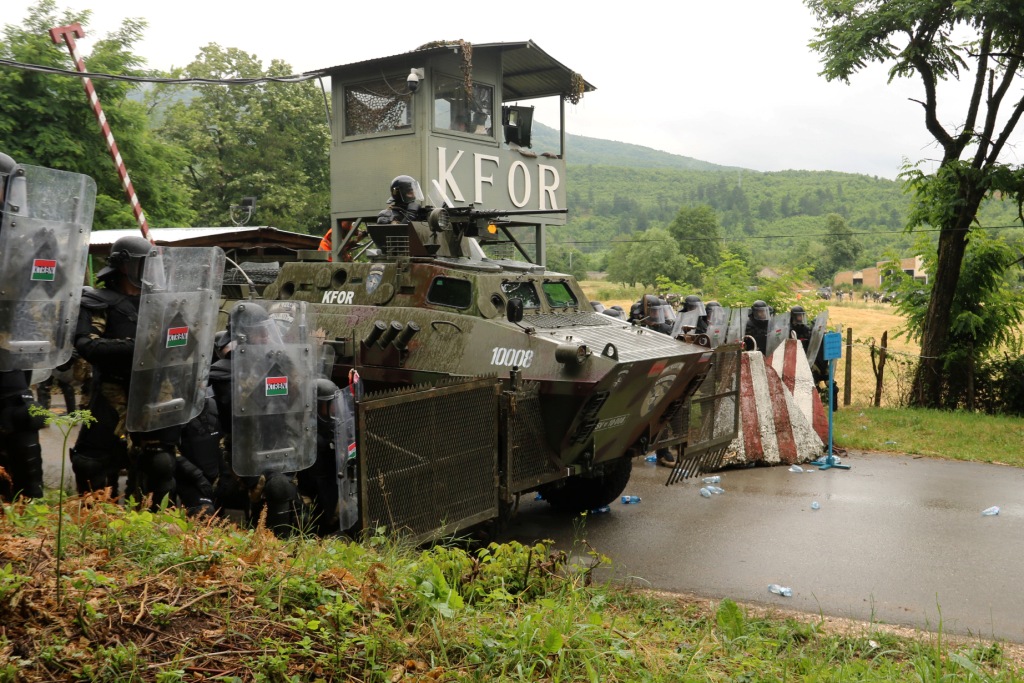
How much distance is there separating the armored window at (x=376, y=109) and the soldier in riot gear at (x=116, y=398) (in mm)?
10377

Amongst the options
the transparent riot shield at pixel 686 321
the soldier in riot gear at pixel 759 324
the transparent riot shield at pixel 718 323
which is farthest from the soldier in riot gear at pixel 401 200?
the soldier in riot gear at pixel 759 324

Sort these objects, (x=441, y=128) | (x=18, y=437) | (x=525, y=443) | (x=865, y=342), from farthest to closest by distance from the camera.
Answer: (x=441, y=128) < (x=865, y=342) < (x=525, y=443) < (x=18, y=437)

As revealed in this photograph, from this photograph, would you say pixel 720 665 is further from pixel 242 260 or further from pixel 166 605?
pixel 242 260

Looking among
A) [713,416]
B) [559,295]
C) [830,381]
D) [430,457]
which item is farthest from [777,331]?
[430,457]

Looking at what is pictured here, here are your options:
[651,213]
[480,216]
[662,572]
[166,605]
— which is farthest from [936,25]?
[651,213]

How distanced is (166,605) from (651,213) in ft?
270

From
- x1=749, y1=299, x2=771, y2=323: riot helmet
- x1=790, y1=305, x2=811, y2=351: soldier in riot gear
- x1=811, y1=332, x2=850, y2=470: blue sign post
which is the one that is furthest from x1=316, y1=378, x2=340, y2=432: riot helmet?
x1=790, y1=305, x2=811, y2=351: soldier in riot gear

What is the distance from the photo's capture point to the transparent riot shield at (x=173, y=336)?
5371 millimetres

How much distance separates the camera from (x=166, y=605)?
Result: 338 centimetres

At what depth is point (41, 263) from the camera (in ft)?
16.6

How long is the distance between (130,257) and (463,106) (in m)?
11.2

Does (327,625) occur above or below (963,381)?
above

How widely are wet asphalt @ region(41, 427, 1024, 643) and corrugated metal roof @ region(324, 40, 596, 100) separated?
8.14 meters

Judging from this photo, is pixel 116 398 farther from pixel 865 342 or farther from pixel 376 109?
pixel 865 342
